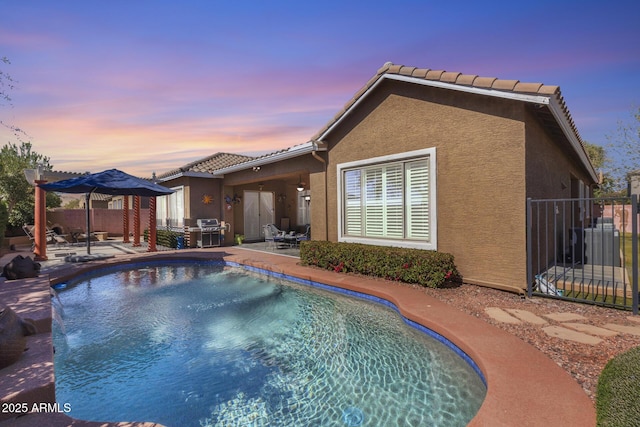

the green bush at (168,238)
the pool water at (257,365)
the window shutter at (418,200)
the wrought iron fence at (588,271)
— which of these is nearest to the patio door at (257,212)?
the green bush at (168,238)

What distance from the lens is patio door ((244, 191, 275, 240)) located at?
1795 centimetres

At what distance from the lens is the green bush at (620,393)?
2.23 meters

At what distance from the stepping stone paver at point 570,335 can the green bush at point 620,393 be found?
1150 mm

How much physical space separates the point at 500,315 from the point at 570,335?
38.7 inches

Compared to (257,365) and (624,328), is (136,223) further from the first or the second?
(624,328)

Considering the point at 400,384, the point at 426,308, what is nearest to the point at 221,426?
the point at 400,384

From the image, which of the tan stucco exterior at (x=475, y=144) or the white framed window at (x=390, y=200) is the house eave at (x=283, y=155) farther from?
the white framed window at (x=390, y=200)

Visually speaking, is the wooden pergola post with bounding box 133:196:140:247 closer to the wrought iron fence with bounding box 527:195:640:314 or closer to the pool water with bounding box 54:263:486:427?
the pool water with bounding box 54:263:486:427

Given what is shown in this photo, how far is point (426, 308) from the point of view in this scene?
5.63 metres

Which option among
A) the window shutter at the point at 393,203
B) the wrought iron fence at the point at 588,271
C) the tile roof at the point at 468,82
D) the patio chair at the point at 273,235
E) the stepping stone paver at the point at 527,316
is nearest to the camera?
the stepping stone paver at the point at 527,316

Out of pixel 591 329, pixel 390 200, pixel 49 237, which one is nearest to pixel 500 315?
pixel 591 329

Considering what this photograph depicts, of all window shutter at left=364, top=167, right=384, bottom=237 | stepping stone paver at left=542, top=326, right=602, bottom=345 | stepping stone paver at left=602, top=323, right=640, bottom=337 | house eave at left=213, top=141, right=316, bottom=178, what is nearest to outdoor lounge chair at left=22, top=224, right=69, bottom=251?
house eave at left=213, top=141, right=316, bottom=178

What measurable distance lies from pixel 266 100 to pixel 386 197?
6426 mm

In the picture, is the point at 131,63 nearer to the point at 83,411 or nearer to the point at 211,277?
the point at 211,277
